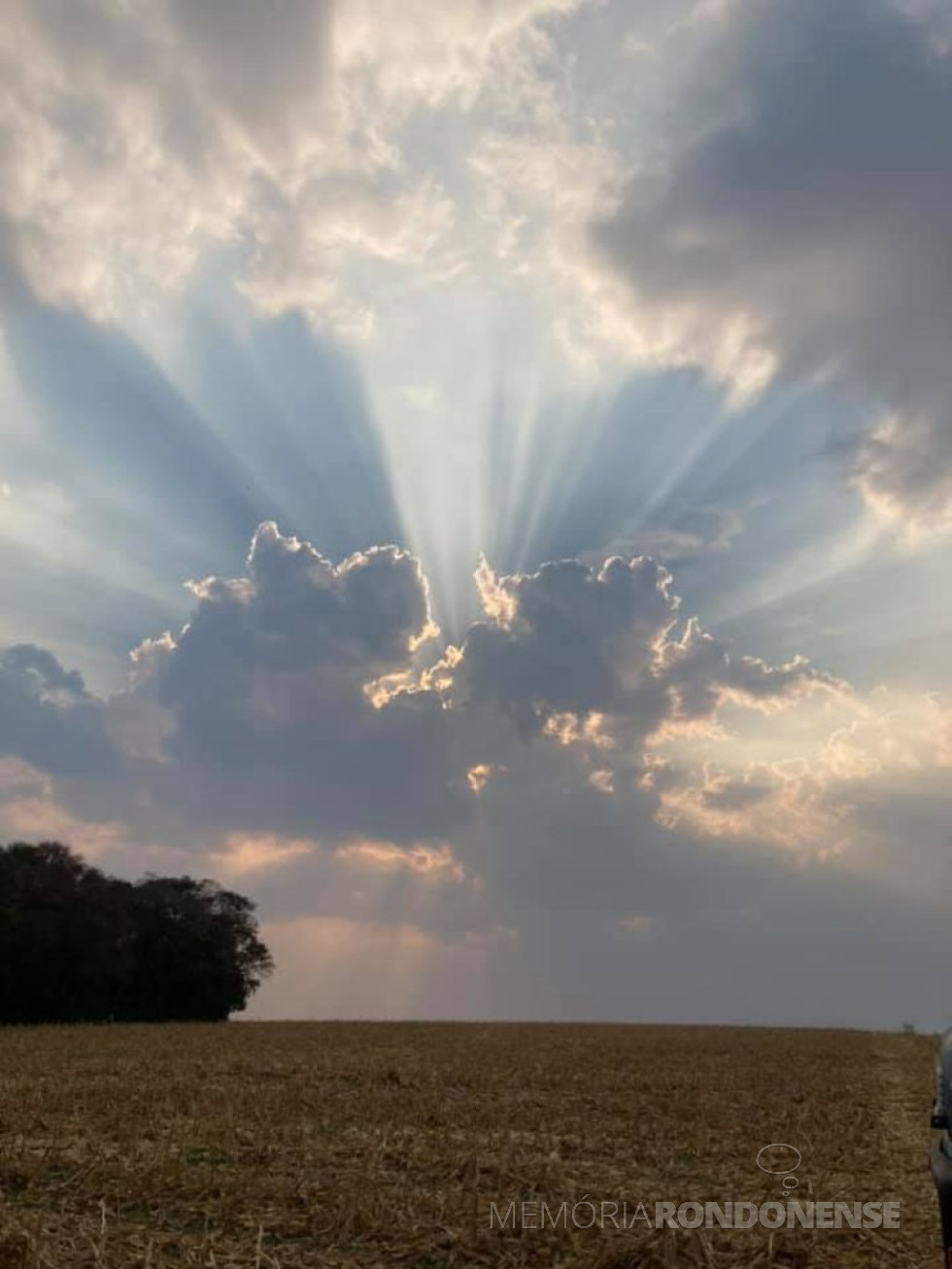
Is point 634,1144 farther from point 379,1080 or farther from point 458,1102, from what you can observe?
point 379,1080

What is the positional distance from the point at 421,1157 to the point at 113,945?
269ft

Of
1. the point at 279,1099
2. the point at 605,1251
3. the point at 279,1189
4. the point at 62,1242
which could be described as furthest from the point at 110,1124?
the point at 605,1251

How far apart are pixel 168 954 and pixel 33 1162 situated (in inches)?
3591

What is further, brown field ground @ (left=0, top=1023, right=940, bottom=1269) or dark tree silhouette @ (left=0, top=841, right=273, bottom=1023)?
dark tree silhouette @ (left=0, top=841, right=273, bottom=1023)

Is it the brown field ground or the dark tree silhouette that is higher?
the dark tree silhouette

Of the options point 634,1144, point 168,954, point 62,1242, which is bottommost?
point 62,1242

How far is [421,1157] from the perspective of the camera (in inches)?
744

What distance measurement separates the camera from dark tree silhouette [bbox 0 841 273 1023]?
286 feet

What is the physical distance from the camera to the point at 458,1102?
91.7 feet

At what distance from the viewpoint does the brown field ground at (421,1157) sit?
13.5m

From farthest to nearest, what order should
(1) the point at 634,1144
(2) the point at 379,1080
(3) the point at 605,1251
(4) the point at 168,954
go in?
(4) the point at 168,954
(2) the point at 379,1080
(1) the point at 634,1144
(3) the point at 605,1251

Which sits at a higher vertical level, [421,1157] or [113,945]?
[113,945]

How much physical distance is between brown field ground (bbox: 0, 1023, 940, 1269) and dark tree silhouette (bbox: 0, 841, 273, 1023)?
49.4 meters

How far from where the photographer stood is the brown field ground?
13.5m
